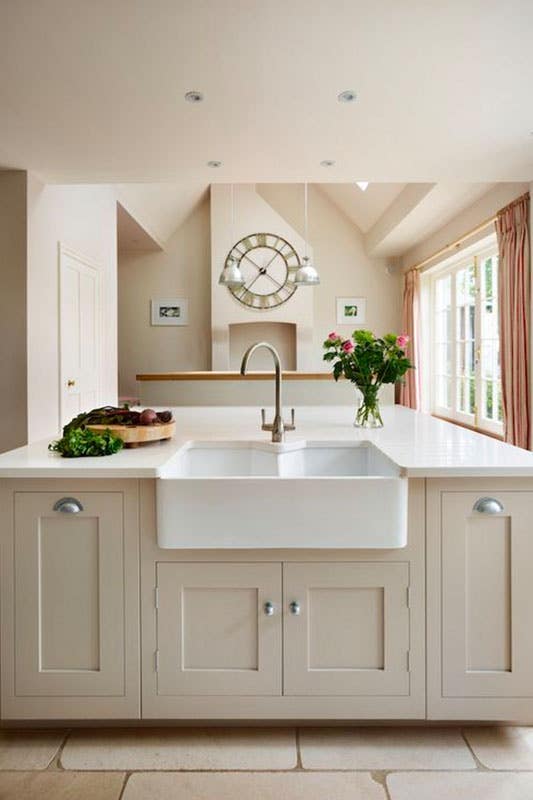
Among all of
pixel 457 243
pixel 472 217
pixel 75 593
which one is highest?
pixel 472 217

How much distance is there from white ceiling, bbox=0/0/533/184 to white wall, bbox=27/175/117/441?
0.31 m

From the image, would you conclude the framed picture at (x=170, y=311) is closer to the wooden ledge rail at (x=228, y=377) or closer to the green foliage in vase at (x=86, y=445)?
the wooden ledge rail at (x=228, y=377)

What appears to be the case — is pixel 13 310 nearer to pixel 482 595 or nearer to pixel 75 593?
pixel 75 593

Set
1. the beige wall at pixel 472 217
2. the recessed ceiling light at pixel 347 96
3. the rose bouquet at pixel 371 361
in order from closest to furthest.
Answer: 1. the rose bouquet at pixel 371 361
2. the recessed ceiling light at pixel 347 96
3. the beige wall at pixel 472 217

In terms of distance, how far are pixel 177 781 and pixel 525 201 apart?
12.7 feet

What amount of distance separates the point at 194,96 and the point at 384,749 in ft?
8.09

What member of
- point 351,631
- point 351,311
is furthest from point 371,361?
point 351,311

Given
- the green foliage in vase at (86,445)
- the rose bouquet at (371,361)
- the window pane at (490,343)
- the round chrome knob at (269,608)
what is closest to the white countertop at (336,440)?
the green foliage in vase at (86,445)

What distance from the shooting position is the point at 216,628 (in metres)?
1.63

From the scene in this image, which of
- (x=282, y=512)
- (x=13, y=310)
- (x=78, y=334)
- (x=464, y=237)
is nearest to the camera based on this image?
(x=282, y=512)

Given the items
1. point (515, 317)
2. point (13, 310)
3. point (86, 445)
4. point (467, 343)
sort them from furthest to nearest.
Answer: point (467, 343) < point (515, 317) < point (13, 310) < point (86, 445)

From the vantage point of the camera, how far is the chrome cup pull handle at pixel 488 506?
1.61 metres

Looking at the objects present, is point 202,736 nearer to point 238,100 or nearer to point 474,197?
point 238,100

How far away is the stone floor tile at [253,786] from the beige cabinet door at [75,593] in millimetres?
203
